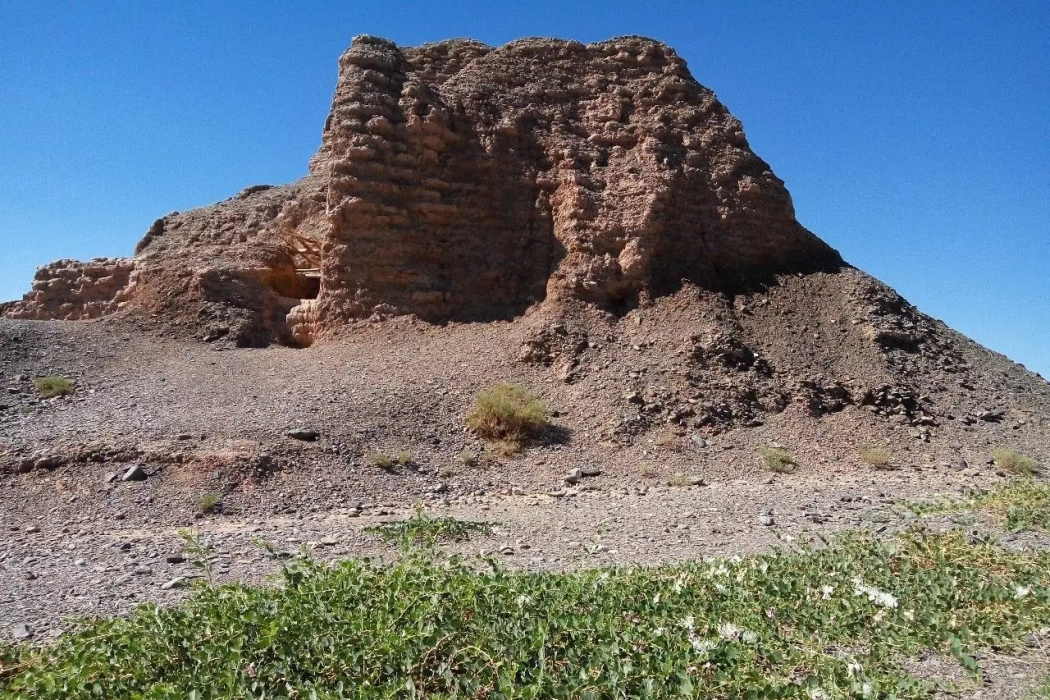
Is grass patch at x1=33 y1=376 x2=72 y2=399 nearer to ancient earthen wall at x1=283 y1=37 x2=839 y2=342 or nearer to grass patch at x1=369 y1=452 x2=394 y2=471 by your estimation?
ancient earthen wall at x1=283 y1=37 x2=839 y2=342

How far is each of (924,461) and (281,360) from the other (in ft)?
31.3

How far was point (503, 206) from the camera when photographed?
46.5 ft

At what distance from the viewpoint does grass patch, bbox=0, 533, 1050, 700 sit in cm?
283

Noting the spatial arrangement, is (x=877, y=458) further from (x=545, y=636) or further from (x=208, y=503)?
(x=545, y=636)

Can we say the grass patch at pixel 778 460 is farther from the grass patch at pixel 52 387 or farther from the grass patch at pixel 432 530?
the grass patch at pixel 52 387

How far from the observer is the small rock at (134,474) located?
27.2ft

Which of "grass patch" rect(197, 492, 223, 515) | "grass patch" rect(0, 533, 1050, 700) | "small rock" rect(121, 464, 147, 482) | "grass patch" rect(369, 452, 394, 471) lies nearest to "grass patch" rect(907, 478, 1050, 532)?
"grass patch" rect(0, 533, 1050, 700)

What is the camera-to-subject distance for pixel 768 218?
46.6ft

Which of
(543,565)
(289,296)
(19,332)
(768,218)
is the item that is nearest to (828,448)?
(768,218)

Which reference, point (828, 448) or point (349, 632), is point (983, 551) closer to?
point (349, 632)

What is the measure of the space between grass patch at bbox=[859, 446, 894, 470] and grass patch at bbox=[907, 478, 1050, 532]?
170 centimetres

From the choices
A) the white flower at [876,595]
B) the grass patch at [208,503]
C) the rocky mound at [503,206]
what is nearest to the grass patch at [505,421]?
the rocky mound at [503,206]

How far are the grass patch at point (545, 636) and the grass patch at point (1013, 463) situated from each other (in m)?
6.12

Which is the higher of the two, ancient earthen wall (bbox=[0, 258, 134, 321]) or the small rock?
ancient earthen wall (bbox=[0, 258, 134, 321])
